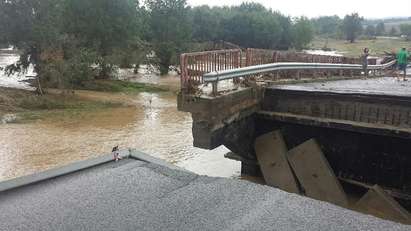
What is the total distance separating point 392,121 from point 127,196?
579 cm

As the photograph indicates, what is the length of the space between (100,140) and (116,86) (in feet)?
56.6

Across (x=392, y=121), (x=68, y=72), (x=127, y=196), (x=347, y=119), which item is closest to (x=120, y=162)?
(x=127, y=196)

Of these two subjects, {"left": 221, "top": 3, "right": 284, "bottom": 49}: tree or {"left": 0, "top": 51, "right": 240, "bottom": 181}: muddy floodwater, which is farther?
{"left": 221, "top": 3, "right": 284, "bottom": 49}: tree

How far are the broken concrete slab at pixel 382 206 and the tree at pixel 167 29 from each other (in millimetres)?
35425

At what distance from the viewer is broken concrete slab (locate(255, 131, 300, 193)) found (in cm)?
897

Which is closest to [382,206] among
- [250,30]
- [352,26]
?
[250,30]

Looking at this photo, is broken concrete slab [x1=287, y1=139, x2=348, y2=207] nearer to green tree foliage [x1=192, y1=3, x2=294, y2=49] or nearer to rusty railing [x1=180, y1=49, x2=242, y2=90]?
rusty railing [x1=180, y1=49, x2=242, y2=90]

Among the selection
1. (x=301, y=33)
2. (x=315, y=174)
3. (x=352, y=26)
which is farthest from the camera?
(x=352, y=26)

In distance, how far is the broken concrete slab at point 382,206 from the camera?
783 centimetres

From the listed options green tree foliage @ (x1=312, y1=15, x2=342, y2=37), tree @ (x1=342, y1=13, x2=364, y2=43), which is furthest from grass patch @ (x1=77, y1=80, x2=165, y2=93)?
green tree foliage @ (x1=312, y1=15, x2=342, y2=37)

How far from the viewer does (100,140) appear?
16641mm

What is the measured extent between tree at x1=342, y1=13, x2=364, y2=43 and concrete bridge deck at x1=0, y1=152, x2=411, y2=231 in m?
117

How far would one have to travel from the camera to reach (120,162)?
698 cm

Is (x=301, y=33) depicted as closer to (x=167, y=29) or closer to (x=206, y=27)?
(x=206, y=27)
